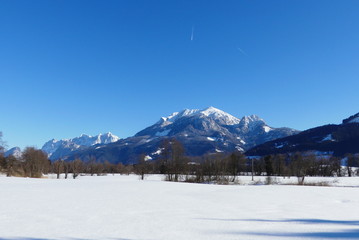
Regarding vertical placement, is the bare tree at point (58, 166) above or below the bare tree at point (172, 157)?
below

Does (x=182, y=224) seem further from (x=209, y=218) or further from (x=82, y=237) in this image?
(x=82, y=237)

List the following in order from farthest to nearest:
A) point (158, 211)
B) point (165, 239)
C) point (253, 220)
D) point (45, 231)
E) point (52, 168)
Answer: point (52, 168)
point (158, 211)
point (253, 220)
point (45, 231)
point (165, 239)

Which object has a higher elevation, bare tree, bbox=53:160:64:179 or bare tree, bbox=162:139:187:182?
bare tree, bbox=162:139:187:182

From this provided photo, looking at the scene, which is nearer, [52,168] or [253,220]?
[253,220]

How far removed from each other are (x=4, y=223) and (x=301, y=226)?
29.1 feet

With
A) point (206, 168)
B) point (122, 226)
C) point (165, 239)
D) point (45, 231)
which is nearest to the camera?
point (165, 239)

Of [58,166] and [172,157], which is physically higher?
[172,157]

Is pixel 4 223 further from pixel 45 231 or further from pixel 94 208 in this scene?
pixel 94 208

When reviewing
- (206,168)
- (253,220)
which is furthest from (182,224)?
(206,168)

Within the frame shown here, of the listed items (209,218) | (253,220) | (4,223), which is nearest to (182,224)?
(209,218)

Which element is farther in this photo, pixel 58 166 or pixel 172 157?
pixel 58 166

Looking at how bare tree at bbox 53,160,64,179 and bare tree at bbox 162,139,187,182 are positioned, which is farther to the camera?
bare tree at bbox 53,160,64,179

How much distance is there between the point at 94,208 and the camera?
10.9 metres

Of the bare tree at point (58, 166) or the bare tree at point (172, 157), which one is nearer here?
the bare tree at point (172, 157)
